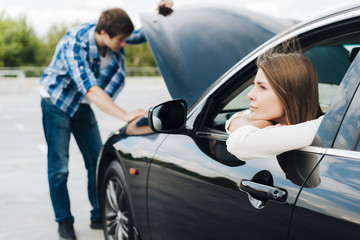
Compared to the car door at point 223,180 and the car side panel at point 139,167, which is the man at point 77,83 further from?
the car door at point 223,180

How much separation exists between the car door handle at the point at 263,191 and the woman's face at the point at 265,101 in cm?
30

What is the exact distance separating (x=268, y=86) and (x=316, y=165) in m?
0.42

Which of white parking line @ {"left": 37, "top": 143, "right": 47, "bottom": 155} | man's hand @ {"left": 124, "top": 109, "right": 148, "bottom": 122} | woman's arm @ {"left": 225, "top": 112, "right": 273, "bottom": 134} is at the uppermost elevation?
woman's arm @ {"left": 225, "top": 112, "right": 273, "bottom": 134}

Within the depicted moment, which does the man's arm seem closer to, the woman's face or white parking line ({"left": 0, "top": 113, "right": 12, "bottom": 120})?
the woman's face

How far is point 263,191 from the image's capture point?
1845mm

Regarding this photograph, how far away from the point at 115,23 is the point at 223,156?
196 centimetres

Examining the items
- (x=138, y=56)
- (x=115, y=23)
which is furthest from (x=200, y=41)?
(x=138, y=56)

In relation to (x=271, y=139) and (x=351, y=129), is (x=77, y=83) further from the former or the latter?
(x=351, y=129)

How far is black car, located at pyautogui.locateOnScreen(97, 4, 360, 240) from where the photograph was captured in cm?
168

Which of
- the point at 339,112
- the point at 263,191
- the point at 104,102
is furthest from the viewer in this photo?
the point at 104,102

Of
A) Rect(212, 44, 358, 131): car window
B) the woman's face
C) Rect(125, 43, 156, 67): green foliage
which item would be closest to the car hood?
Rect(212, 44, 358, 131): car window

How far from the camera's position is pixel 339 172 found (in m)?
1.63

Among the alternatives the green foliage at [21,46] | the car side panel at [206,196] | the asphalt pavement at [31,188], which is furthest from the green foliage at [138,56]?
the car side panel at [206,196]

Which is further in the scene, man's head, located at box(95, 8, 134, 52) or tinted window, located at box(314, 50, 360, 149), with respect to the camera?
man's head, located at box(95, 8, 134, 52)
